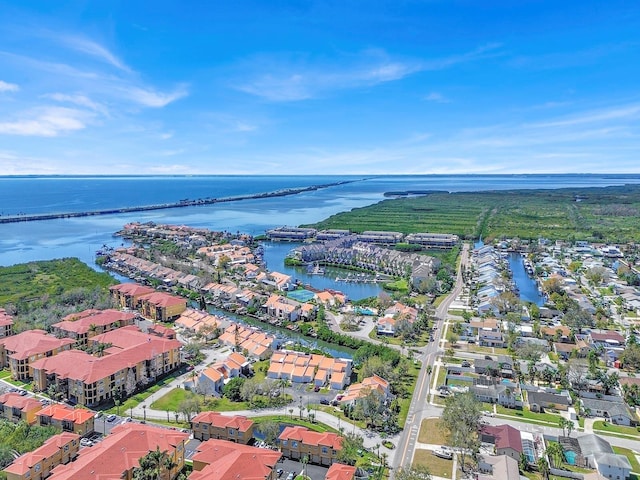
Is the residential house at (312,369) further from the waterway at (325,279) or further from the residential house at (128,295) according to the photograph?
the waterway at (325,279)

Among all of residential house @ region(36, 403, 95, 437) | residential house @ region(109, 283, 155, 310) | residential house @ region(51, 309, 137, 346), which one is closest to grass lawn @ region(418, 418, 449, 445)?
residential house @ region(36, 403, 95, 437)

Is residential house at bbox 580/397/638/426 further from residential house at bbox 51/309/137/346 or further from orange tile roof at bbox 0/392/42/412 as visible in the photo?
residential house at bbox 51/309/137/346

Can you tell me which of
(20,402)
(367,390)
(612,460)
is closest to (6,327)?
(20,402)

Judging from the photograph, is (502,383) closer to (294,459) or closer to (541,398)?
(541,398)

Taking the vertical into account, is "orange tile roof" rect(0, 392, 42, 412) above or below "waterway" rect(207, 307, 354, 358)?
above

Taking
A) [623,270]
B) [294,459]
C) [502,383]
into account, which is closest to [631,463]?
[502,383]
